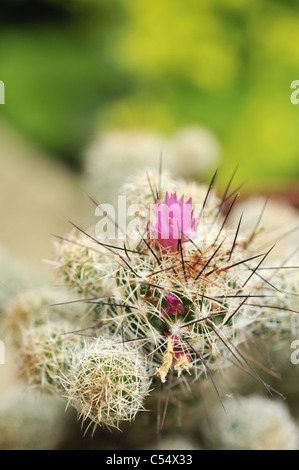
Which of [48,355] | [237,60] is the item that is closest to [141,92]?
[237,60]

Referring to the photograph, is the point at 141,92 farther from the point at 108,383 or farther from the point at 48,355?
the point at 108,383

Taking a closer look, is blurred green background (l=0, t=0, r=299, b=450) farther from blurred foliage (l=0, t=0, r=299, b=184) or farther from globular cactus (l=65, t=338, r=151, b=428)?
globular cactus (l=65, t=338, r=151, b=428)

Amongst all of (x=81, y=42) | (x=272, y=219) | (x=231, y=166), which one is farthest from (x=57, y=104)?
(x=272, y=219)

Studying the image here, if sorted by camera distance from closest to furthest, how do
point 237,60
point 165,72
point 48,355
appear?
point 48,355 → point 237,60 → point 165,72

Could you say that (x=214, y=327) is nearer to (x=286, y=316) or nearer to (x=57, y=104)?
(x=286, y=316)

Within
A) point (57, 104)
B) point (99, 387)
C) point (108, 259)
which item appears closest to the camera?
point (99, 387)
